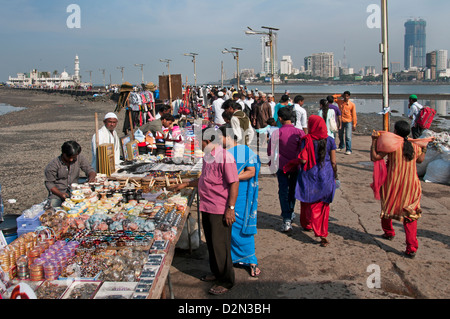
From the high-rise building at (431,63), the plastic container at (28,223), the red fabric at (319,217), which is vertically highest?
the high-rise building at (431,63)

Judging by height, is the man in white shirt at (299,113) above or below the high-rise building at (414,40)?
below

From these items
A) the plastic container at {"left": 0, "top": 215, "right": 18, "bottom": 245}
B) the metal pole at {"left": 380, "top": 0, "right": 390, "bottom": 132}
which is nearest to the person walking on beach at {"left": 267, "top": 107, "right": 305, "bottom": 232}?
the metal pole at {"left": 380, "top": 0, "right": 390, "bottom": 132}

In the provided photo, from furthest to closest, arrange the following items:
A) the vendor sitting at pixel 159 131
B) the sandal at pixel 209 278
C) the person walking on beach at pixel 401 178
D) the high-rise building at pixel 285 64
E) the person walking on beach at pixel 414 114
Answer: the high-rise building at pixel 285 64
the person walking on beach at pixel 414 114
the vendor sitting at pixel 159 131
the person walking on beach at pixel 401 178
the sandal at pixel 209 278

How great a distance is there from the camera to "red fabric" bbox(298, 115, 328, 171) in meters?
4.94

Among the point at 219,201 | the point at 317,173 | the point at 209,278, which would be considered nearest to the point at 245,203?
the point at 219,201

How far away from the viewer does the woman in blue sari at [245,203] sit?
388 centimetres

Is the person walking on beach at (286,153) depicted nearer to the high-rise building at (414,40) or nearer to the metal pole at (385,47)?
the metal pole at (385,47)

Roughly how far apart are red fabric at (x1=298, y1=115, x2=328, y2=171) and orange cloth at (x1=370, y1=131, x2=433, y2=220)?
68 cm

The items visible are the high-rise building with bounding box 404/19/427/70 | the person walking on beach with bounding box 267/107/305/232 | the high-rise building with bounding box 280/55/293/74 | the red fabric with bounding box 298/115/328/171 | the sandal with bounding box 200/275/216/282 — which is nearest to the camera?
the sandal with bounding box 200/275/216/282

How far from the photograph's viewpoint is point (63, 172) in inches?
195

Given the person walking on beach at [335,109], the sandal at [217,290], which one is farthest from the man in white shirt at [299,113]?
the sandal at [217,290]

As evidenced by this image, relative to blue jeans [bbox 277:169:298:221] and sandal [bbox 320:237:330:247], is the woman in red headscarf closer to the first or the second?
sandal [bbox 320:237:330:247]

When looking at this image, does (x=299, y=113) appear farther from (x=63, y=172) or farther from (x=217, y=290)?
(x=217, y=290)

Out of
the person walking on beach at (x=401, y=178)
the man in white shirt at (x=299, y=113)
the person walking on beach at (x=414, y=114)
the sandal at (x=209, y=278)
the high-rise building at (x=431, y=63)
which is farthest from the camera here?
the high-rise building at (x=431, y=63)
